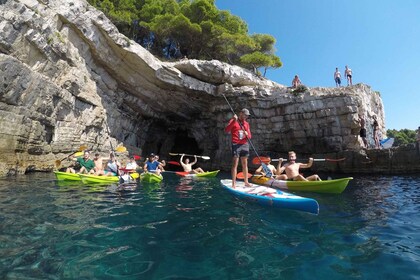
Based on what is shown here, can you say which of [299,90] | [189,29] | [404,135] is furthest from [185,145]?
[404,135]

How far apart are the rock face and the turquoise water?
8339mm

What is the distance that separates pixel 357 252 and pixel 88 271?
3326 millimetres

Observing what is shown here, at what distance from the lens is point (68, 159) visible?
15.9m

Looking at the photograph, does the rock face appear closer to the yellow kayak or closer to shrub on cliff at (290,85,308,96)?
shrub on cliff at (290,85,308,96)

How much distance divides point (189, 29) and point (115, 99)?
35.0 feet

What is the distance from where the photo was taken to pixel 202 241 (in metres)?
3.81

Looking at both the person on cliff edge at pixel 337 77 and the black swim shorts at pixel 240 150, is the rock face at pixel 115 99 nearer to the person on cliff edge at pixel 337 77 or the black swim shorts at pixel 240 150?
the person on cliff edge at pixel 337 77

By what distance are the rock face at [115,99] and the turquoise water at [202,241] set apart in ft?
27.4

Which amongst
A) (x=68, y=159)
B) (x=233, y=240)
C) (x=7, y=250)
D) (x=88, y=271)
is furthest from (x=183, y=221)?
(x=68, y=159)

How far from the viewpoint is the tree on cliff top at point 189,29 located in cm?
2562

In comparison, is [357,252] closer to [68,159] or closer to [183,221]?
[183,221]

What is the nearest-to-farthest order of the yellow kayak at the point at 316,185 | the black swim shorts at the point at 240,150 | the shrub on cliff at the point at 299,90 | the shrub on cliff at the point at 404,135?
the black swim shorts at the point at 240,150
the yellow kayak at the point at 316,185
the shrub on cliff at the point at 299,90
the shrub on cliff at the point at 404,135

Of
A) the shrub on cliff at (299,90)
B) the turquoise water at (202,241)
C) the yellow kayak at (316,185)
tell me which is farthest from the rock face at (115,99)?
the yellow kayak at (316,185)

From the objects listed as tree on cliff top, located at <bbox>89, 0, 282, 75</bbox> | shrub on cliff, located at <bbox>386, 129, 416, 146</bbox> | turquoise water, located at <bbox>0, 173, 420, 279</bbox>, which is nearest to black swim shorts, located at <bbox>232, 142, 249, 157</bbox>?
turquoise water, located at <bbox>0, 173, 420, 279</bbox>
